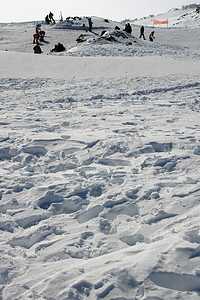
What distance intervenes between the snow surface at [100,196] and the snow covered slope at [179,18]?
3582 cm

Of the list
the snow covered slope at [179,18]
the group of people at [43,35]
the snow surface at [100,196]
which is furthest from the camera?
the snow covered slope at [179,18]

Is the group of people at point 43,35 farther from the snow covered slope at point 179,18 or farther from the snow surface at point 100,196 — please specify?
the snow covered slope at point 179,18

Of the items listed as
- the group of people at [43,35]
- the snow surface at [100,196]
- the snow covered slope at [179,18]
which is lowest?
the snow surface at [100,196]

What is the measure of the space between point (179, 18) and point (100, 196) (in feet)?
162

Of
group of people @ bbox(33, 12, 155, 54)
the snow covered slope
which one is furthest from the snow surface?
the snow covered slope

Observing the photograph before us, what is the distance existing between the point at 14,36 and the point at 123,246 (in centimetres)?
2821

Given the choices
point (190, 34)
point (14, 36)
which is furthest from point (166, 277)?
point (190, 34)

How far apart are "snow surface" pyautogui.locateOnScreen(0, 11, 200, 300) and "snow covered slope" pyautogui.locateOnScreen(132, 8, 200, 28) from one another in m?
35.8

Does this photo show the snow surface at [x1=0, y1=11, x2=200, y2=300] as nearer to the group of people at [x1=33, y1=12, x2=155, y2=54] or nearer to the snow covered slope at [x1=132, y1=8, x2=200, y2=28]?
the group of people at [x1=33, y1=12, x2=155, y2=54]

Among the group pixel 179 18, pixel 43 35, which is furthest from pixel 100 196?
pixel 179 18

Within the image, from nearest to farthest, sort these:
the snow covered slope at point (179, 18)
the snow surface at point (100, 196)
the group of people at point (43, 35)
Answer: the snow surface at point (100, 196) < the group of people at point (43, 35) < the snow covered slope at point (179, 18)

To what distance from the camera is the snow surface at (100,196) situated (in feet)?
6.98

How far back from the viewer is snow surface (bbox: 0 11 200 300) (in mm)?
2127

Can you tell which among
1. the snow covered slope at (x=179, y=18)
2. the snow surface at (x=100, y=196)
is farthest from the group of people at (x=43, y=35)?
the snow covered slope at (x=179, y=18)
